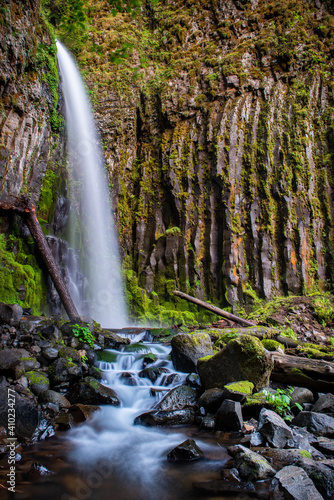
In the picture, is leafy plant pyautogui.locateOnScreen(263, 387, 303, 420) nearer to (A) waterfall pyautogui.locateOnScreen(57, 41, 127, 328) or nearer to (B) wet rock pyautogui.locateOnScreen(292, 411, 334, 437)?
(B) wet rock pyautogui.locateOnScreen(292, 411, 334, 437)

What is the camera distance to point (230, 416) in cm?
406

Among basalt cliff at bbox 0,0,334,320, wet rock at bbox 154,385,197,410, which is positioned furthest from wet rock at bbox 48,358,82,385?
basalt cliff at bbox 0,0,334,320

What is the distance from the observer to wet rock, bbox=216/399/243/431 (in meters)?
4.03

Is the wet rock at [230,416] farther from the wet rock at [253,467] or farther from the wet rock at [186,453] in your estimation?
the wet rock at [253,467]

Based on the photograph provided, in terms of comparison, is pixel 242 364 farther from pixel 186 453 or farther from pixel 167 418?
pixel 186 453

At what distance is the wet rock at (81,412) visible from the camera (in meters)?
4.48

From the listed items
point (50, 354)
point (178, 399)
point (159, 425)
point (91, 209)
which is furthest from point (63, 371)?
point (91, 209)

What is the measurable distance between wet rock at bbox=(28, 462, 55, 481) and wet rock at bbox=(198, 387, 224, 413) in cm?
252

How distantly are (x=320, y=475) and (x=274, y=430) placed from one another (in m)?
0.95

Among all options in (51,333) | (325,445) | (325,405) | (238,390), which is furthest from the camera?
(51,333)

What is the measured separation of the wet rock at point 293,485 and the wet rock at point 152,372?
12.2ft

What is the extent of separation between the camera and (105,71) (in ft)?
62.4

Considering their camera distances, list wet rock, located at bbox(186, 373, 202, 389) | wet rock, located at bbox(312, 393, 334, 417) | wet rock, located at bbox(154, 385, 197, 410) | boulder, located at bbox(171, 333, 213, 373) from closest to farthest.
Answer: wet rock, located at bbox(312, 393, 334, 417) < wet rock, located at bbox(154, 385, 197, 410) < wet rock, located at bbox(186, 373, 202, 389) < boulder, located at bbox(171, 333, 213, 373)

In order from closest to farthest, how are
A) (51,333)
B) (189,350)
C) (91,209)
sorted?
(189,350) < (51,333) < (91,209)
